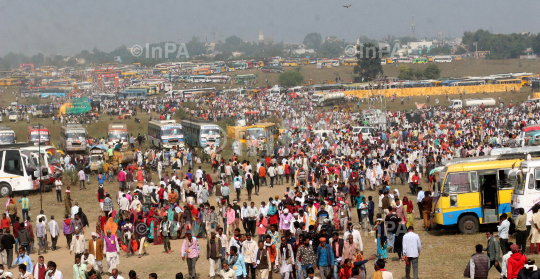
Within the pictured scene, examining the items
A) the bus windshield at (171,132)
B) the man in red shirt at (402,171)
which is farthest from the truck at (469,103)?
the man in red shirt at (402,171)

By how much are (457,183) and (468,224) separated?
44.8 inches

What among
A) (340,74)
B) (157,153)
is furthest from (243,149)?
(340,74)

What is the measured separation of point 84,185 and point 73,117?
3076 centimetres

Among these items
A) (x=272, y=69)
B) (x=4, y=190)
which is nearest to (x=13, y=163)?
(x=4, y=190)

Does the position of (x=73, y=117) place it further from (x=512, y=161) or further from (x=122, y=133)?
(x=512, y=161)

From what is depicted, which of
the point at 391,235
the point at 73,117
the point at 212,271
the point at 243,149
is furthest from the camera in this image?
the point at 73,117

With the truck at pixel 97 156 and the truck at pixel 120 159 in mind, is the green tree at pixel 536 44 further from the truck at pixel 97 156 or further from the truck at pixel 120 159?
the truck at pixel 97 156

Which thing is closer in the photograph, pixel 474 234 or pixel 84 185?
pixel 474 234

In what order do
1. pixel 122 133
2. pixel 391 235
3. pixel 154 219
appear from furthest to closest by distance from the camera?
pixel 122 133
pixel 154 219
pixel 391 235

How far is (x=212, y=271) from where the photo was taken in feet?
42.9

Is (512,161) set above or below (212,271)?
above

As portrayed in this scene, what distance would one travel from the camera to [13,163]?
25.8 metres

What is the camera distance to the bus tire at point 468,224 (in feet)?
51.1

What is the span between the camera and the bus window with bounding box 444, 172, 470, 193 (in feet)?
51.4
